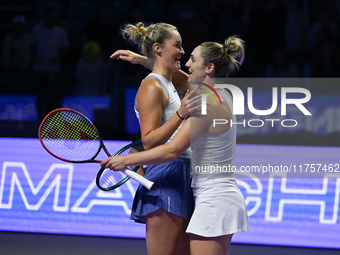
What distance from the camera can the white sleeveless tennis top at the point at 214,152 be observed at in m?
1.78

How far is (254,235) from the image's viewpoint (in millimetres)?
3354

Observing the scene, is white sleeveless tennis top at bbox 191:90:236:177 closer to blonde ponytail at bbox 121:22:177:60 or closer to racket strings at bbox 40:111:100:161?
blonde ponytail at bbox 121:22:177:60

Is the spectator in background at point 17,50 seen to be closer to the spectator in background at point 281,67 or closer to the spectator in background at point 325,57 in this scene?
the spectator in background at point 281,67

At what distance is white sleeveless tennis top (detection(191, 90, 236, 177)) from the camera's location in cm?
178

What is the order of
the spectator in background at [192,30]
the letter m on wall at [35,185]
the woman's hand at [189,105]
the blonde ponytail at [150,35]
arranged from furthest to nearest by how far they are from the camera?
the spectator in background at [192,30] → the letter m on wall at [35,185] → the blonde ponytail at [150,35] → the woman's hand at [189,105]

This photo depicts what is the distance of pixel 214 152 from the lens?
179 cm

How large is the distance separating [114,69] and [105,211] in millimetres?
1990

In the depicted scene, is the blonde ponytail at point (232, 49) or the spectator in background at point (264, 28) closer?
the blonde ponytail at point (232, 49)

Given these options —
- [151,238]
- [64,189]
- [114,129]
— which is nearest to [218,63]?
[151,238]

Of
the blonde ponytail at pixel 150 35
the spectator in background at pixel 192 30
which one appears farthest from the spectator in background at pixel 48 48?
the blonde ponytail at pixel 150 35

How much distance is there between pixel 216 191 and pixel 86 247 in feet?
5.99

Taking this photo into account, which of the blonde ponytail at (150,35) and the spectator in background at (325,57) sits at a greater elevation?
the spectator in background at (325,57)

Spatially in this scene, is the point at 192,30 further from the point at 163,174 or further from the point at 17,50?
the point at 163,174

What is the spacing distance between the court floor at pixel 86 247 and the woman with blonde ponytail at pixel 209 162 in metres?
1.54
